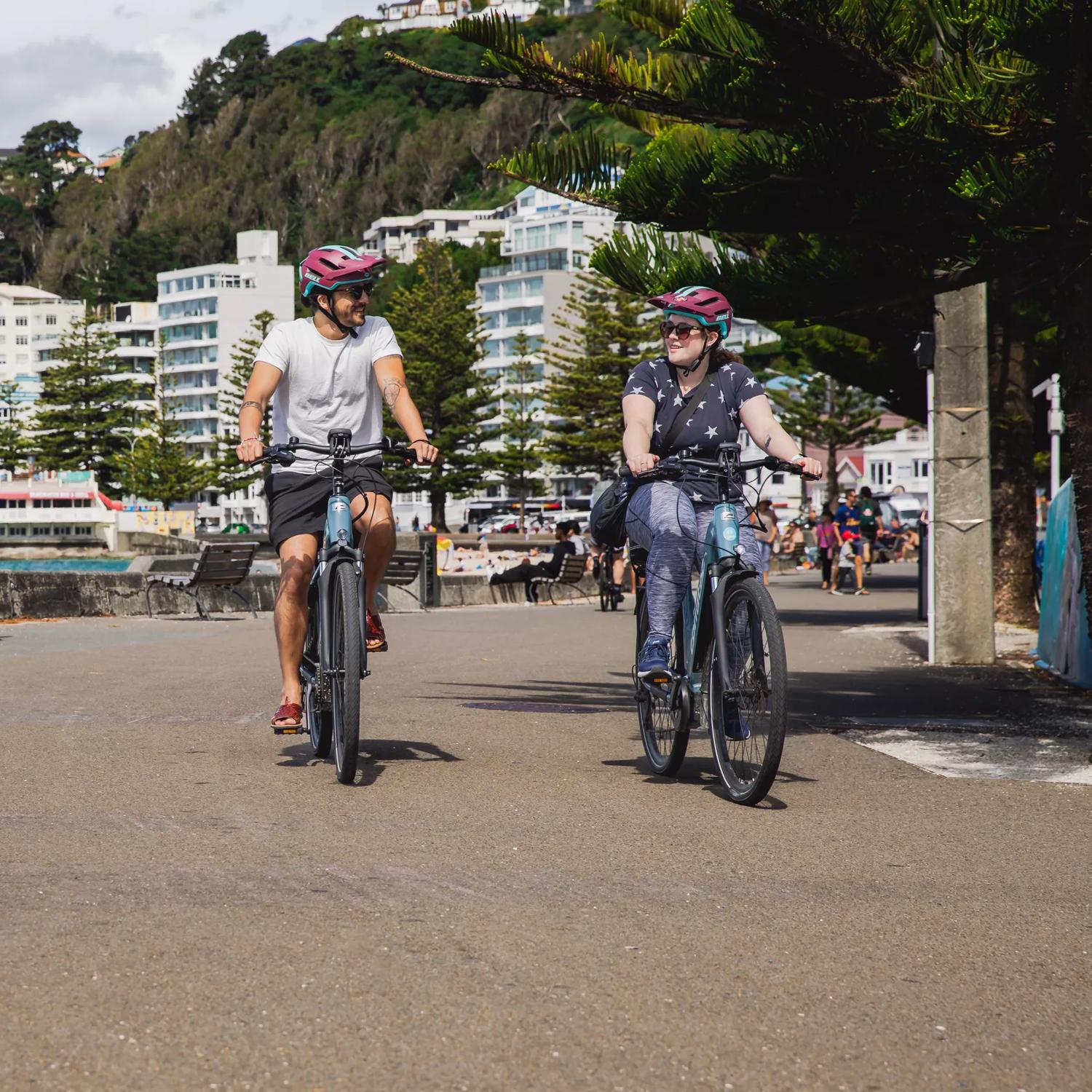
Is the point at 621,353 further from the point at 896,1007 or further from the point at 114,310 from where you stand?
the point at 114,310

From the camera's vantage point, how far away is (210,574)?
20047mm

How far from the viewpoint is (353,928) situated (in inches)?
159

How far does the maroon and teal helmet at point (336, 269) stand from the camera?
6.77 m

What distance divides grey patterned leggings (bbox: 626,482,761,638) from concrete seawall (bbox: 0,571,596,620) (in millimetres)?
13001

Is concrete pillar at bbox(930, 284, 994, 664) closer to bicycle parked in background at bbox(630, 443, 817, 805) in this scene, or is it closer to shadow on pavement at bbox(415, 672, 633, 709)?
shadow on pavement at bbox(415, 672, 633, 709)

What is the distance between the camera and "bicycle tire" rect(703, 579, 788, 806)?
18.5 ft

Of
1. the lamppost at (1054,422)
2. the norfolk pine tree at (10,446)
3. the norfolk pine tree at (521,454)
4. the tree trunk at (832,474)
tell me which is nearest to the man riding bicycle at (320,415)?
the lamppost at (1054,422)

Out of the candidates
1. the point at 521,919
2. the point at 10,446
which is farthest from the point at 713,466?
the point at 10,446

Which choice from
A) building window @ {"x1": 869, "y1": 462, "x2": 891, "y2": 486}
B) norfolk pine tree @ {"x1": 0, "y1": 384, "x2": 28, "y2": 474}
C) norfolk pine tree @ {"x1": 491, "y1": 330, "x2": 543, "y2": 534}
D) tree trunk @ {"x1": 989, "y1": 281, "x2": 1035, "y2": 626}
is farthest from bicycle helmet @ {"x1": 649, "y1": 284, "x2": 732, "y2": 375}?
building window @ {"x1": 869, "y1": 462, "x2": 891, "y2": 486}

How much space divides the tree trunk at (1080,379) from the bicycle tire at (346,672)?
3469 mm

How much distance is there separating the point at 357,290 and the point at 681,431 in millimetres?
1357

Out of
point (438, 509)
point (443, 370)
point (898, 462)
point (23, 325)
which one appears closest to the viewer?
point (443, 370)

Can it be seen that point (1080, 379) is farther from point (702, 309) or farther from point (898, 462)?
point (898, 462)

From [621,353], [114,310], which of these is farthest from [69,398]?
[114,310]
